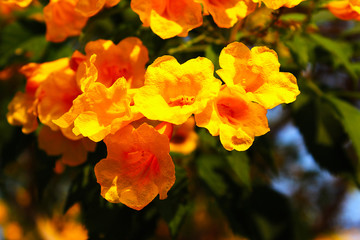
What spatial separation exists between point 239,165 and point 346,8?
23.1 inches

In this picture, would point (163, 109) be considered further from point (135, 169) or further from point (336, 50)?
point (336, 50)

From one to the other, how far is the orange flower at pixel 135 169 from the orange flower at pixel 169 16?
0.93ft

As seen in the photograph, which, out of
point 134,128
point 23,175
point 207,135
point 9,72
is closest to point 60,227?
point 23,175

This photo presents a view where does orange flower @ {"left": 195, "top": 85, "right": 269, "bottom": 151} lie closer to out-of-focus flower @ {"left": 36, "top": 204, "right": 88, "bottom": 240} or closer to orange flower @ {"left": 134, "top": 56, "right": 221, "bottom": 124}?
orange flower @ {"left": 134, "top": 56, "right": 221, "bottom": 124}

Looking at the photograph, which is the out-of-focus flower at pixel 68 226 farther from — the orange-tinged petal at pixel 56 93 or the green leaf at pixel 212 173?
the orange-tinged petal at pixel 56 93

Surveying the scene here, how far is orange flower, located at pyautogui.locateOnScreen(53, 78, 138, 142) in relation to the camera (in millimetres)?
839

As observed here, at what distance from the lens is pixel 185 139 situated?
1.89 meters

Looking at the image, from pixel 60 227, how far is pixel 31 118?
2306 millimetres

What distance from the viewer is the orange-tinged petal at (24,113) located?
3.82 feet

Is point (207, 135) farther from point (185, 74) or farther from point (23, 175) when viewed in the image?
point (23, 175)

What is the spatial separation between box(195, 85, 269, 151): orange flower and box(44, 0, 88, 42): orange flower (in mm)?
543

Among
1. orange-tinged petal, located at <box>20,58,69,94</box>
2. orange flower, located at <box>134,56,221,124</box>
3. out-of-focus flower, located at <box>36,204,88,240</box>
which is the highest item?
orange flower, located at <box>134,56,221,124</box>

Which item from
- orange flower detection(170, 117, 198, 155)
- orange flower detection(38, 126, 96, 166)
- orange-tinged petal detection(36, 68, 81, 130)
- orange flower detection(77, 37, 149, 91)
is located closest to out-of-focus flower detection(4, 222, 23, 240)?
orange flower detection(170, 117, 198, 155)

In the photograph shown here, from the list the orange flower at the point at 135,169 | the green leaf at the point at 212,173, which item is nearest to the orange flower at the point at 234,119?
the orange flower at the point at 135,169
